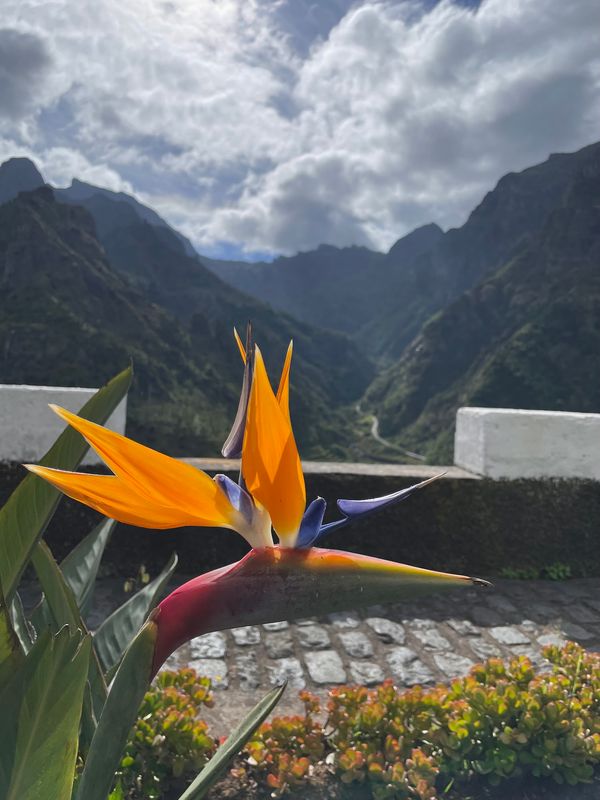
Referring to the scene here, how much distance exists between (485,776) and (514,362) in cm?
4663

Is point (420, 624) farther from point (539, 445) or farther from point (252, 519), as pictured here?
point (252, 519)

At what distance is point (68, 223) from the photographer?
50188 mm

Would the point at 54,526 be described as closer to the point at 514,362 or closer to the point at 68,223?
the point at 514,362

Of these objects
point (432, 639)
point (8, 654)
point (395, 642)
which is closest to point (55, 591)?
point (8, 654)

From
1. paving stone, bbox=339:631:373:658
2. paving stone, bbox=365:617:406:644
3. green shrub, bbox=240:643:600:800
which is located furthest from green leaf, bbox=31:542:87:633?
paving stone, bbox=365:617:406:644

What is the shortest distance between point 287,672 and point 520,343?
47726mm

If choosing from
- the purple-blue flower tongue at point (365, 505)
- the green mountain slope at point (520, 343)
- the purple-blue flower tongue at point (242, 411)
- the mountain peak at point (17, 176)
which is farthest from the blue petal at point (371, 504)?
the mountain peak at point (17, 176)

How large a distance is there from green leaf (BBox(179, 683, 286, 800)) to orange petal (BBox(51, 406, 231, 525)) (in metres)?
0.40

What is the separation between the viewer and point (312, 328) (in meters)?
98.8

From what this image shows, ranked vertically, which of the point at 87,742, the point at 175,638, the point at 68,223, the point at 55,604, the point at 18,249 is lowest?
the point at 87,742

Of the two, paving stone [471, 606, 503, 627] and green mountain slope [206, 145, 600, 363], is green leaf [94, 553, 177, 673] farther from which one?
green mountain slope [206, 145, 600, 363]

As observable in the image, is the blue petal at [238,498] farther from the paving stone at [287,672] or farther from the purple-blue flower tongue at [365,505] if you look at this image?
the paving stone at [287,672]

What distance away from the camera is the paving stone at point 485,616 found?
3.38 m

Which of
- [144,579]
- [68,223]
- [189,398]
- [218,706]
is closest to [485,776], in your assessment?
[218,706]
